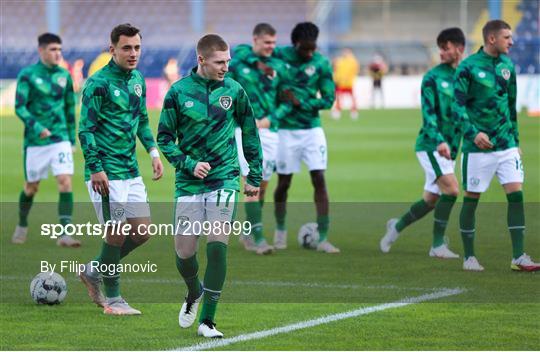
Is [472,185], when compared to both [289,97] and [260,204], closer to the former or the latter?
[289,97]

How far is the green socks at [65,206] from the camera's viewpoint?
1212 centimetres

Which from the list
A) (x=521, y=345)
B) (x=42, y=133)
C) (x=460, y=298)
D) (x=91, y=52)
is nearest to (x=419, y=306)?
(x=460, y=298)

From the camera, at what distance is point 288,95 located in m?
11.6

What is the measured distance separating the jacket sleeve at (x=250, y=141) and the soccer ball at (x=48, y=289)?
198cm

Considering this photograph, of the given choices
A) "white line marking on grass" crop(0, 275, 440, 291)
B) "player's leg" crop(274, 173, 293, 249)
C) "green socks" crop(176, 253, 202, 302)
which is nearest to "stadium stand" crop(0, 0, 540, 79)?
"player's leg" crop(274, 173, 293, 249)

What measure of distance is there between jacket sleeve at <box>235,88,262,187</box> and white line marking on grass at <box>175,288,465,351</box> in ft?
3.17

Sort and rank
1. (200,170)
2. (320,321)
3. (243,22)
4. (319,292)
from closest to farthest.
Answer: (200,170) < (320,321) < (319,292) < (243,22)

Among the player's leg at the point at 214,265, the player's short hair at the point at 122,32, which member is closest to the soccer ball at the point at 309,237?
the player's short hair at the point at 122,32

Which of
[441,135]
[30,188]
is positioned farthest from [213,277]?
[30,188]

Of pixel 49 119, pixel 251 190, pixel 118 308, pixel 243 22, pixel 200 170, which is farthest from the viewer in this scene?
pixel 243 22

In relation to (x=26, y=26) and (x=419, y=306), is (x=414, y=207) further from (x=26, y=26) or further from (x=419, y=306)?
(x=26, y=26)

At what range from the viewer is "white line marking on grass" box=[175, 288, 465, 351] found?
697 centimetres

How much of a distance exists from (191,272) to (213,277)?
1.49ft

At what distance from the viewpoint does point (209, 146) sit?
7.32 meters
